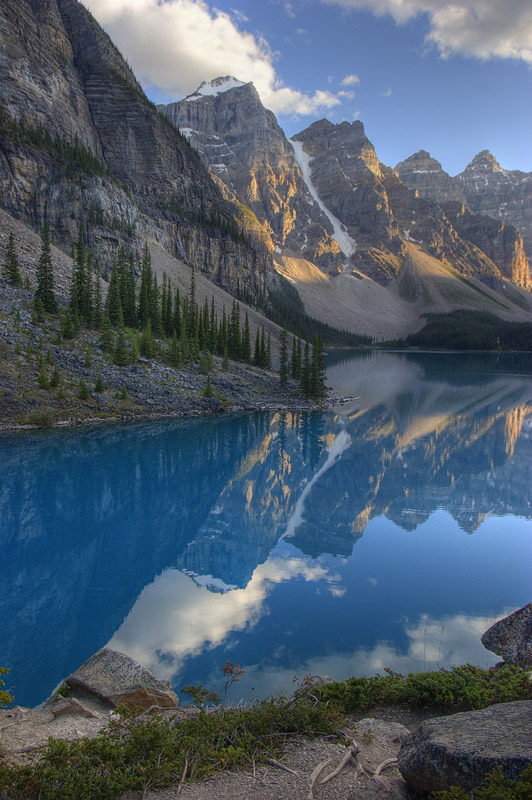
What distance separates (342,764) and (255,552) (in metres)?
13.7

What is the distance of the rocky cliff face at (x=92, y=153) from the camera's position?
277 feet

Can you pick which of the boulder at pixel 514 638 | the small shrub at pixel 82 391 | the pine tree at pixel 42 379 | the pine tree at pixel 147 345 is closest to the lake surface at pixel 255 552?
the boulder at pixel 514 638

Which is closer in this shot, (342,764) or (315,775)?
(315,775)

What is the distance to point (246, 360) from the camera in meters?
71.3

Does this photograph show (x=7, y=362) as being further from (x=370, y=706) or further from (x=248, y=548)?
(x=370, y=706)

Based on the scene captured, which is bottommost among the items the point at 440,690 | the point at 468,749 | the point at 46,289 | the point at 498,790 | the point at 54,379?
the point at 440,690

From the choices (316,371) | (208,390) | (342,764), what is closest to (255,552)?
(342,764)

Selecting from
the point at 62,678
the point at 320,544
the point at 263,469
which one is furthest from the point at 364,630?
Result: the point at 263,469

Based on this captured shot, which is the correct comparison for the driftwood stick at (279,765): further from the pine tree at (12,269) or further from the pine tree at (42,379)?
the pine tree at (12,269)

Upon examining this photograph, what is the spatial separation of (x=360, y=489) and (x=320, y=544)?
8.57 metres

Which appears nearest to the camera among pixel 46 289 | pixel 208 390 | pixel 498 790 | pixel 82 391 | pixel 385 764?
pixel 498 790

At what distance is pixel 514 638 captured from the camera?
1112 cm

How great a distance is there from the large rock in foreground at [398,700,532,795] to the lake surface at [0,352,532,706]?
5.99m

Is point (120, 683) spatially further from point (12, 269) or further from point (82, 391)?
point (12, 269)
